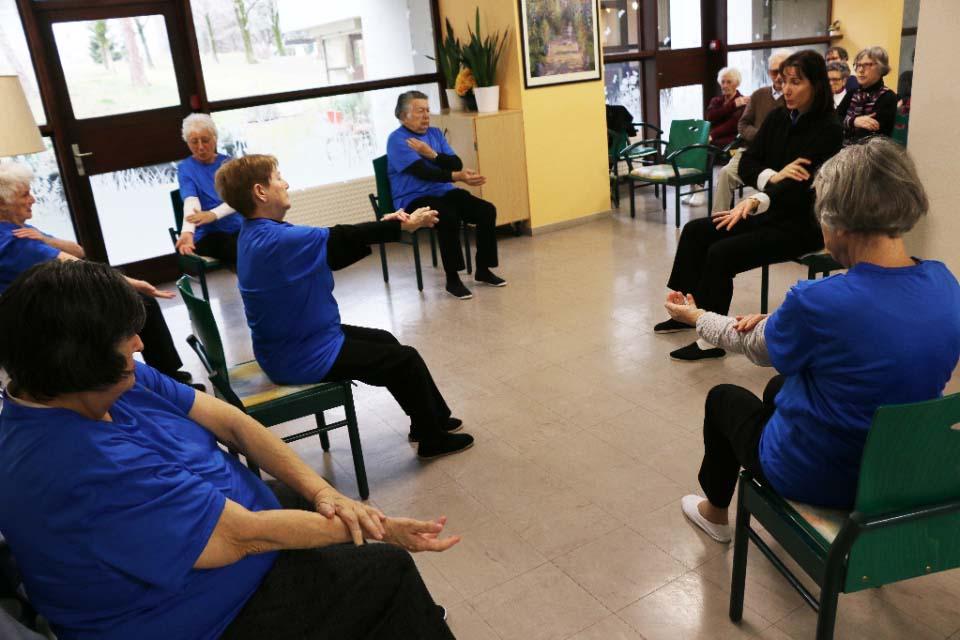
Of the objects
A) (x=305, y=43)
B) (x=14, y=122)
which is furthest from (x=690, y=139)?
(x=14, y=122)

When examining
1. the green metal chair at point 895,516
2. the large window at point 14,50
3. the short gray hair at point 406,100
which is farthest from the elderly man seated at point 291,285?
the large window at point 14,50

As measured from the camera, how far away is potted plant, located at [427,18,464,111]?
21.4ft

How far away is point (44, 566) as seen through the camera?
1338 mm

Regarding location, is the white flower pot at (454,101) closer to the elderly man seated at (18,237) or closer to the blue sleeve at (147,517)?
the elderly man seated at (18,237)

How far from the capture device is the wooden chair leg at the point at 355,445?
9.32 ft

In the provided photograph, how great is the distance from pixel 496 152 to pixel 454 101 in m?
0.73

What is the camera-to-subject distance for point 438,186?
219 inches

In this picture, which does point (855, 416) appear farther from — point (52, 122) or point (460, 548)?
point (52, 122)

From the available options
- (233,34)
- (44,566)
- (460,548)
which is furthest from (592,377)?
(233,34)

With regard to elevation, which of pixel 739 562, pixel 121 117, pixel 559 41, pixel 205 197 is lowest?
pixel 739 562

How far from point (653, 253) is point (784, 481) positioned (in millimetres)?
4057

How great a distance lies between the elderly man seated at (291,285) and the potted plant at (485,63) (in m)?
3.75

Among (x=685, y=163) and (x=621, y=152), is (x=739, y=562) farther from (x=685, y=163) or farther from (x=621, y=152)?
(x=621, y=152)

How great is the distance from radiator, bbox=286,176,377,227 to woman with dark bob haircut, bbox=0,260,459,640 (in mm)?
5091
